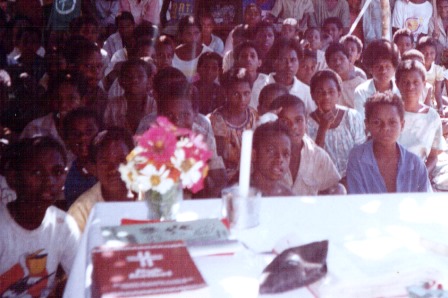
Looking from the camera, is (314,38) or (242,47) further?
(314,38)

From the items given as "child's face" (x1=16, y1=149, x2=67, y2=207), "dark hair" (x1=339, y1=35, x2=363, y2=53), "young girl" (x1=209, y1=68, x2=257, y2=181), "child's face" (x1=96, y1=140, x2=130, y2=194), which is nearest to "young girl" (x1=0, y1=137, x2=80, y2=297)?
"child's face" (x1=16, y1=149, x2=67, y2=207)

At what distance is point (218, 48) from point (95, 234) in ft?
8.65

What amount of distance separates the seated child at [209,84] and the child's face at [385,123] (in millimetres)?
844

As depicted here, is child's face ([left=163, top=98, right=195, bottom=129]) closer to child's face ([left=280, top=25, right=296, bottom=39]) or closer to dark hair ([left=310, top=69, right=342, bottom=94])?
dark hair ([left=310, top=69, right=342, bottom=94])

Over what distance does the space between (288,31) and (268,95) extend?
0.81 metres

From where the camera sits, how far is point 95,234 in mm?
1090

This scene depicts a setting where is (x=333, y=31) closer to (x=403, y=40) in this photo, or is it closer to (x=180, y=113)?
(x=403, y=40)

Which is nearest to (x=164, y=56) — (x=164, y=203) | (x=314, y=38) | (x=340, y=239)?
(x=314, y=38)

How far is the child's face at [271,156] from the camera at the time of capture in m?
2.22

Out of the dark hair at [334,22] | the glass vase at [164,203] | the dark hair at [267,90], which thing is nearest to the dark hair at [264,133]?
the dark hair at [267,90]

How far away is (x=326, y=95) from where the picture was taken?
284 centimetres

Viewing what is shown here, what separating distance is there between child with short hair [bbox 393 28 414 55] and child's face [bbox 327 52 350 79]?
0.38 metres

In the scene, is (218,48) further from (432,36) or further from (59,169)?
(59,169)

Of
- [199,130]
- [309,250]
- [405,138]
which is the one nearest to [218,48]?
[199,130]
